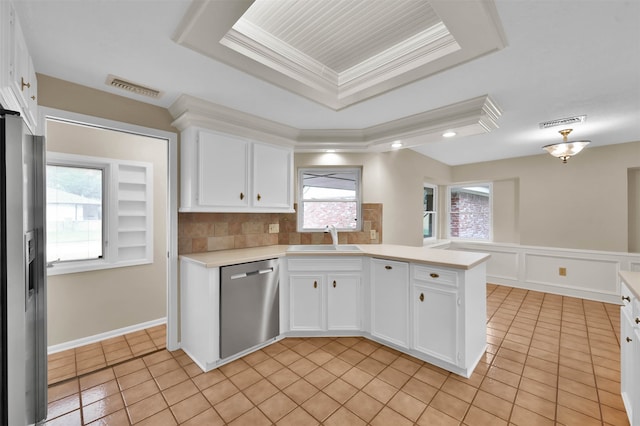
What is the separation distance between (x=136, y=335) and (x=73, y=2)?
9.79 feet

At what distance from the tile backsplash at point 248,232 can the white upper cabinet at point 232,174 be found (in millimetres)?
294

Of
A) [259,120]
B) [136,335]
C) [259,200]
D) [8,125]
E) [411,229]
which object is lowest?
[136,335]

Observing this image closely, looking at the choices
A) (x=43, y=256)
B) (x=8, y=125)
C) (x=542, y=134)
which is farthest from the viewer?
(x=542, y=134)

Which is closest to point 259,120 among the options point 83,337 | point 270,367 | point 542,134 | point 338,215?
point 338,215

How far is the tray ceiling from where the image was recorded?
146cm

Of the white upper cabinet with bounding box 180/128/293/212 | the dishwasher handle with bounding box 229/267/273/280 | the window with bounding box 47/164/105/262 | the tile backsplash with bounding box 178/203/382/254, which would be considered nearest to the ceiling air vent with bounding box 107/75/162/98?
the white upper cabinet with bounding box 180/128/293/212

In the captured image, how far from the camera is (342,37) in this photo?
181 cm

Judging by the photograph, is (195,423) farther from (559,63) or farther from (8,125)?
(559,63)

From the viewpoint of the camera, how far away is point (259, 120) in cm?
288

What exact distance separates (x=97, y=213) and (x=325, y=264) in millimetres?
2458

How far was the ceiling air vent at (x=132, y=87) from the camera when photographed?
2.05 metres

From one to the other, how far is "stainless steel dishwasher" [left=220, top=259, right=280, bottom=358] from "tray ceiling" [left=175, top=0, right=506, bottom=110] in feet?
5.27

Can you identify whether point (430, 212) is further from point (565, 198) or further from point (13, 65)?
point (13, 65)

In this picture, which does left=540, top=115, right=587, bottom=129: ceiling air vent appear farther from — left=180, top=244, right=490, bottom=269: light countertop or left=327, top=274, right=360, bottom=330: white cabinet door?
left=327, top=274, right=360, bottom=330: white cabinet door
